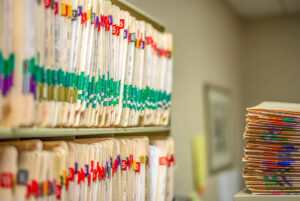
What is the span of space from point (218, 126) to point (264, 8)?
158 cm

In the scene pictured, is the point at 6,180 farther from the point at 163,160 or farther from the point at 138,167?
the point at 163,160

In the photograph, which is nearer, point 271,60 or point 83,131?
point 83,131

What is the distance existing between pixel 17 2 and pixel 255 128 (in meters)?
0.94

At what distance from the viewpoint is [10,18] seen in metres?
1.15

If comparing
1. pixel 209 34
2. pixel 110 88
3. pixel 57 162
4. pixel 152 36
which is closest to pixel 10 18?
pixel 57 162

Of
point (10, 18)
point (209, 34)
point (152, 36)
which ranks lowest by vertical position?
point (10, 18)

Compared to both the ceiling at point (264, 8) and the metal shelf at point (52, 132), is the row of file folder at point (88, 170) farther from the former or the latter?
the ceiling at point (264, 8)

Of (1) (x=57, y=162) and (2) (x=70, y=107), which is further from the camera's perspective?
(2) (x=70, y=107)

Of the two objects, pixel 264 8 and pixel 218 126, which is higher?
pixel 264 8

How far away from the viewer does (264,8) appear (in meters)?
4.57

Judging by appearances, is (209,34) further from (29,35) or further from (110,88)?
(29,35)

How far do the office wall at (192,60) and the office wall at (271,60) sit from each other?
0.63 metres

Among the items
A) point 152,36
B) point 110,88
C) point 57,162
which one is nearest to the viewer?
point 57,162

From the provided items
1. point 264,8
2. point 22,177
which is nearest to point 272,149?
point 22,177
